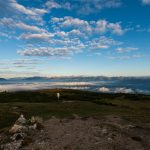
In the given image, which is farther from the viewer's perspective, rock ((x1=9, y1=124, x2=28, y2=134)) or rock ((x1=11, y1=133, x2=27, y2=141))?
rock ((x1=9, y1=124, x2=28, y2=134))

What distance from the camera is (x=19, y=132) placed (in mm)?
36031

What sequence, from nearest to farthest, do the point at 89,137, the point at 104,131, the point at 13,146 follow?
1. the point at 13,146
2. the point at 89,137
3. the point at 104,131

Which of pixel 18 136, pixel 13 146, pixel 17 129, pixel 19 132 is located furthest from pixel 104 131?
pixel 13 146

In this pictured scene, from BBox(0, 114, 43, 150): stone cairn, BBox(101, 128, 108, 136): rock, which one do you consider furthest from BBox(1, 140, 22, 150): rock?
BBox(101, 128, 108, 136): rock

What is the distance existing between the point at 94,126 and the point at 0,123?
16.5 metres

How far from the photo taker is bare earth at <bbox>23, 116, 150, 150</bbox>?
1211 inches

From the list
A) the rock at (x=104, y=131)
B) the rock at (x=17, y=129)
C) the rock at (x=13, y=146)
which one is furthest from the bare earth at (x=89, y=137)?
the rock at (x=17, y=129)

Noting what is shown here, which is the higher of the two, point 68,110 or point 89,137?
point 68,110

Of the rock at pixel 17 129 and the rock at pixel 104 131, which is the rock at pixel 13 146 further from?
the rock at pixel 104 131

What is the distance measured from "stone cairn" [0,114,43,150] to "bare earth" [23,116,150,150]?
3.78 ft

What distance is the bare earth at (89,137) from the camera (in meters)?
30.8

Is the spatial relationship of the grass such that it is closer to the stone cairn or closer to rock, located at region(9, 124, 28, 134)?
the stone cairn

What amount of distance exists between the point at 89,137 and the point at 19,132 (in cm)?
869

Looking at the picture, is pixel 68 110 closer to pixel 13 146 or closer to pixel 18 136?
pixel 18 136
